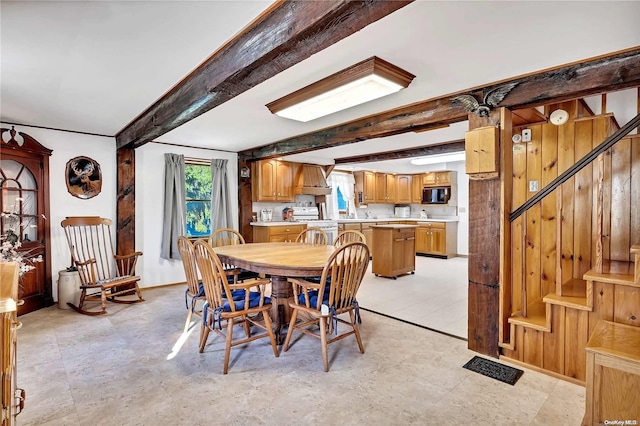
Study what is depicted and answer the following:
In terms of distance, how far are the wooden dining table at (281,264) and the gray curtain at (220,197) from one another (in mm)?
1911

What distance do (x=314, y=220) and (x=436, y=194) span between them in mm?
3295

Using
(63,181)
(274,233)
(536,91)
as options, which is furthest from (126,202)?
(536,91)

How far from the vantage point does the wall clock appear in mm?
3139

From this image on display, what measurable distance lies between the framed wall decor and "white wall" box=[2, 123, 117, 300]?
5cm

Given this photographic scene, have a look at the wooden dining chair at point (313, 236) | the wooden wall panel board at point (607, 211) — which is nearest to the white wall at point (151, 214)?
the wooden dining chair at point (313, 236)

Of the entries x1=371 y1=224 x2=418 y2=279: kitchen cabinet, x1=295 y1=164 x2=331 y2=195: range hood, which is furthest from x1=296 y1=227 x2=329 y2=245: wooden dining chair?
x1=295 y1=164 x2=331 y2=195: range hood

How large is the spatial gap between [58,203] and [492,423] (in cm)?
494

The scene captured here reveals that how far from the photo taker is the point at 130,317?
358 cm

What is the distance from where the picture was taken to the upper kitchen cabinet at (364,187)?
7980mm

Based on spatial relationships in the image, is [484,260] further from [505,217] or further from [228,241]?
[228,241]

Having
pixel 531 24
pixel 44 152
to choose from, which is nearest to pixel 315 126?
pixel 531 24

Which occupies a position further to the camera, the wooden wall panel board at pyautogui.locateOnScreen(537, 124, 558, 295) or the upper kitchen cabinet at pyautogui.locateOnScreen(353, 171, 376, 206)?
the upper kitchen cabinet at pyautogui.locateOnScreen(353, 171, 376, 206)

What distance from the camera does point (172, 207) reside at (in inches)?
194

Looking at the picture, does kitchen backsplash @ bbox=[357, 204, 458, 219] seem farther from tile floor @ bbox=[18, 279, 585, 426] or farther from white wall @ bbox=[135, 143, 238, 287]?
tile floor @ bbox=[18, 279, 585, 426]
